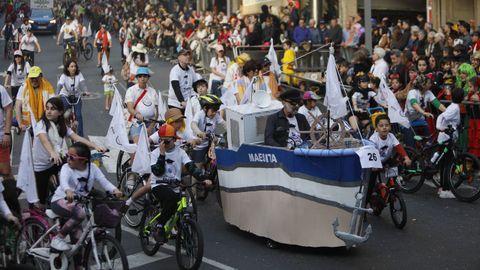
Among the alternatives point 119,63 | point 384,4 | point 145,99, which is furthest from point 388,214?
point 119,63

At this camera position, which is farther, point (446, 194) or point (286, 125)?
point (446, 194)

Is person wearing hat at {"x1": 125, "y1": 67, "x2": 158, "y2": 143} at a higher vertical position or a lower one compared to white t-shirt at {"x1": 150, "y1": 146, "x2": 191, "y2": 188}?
higher

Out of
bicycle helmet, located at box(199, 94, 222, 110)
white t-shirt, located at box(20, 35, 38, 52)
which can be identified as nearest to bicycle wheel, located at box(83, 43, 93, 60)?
white t-shirt, located at box(20, 35, 38, 52)

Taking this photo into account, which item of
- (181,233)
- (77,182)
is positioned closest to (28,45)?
(181,233)

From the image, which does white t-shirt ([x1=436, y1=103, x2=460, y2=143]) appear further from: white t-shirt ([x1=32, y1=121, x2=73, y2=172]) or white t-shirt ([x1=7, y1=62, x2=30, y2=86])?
white t-shirt ([x1=7, y1=62, x2=30, y2=86])

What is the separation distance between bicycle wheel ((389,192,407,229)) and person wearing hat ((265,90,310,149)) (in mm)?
1402

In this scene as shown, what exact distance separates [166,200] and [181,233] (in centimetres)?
43

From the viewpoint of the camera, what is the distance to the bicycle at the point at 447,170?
12734 millimetres

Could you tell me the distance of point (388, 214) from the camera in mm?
12109

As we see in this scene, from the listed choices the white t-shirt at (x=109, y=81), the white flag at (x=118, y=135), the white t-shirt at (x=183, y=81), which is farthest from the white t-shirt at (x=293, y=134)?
the white t-shirt at (x=109, y=81)

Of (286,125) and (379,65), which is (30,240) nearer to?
(286,125)

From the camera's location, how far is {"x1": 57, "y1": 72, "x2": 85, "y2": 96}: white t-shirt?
15.2 meters

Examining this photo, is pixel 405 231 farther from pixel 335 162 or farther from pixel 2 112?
pixel 2 112

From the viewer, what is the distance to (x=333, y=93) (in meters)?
10.4
